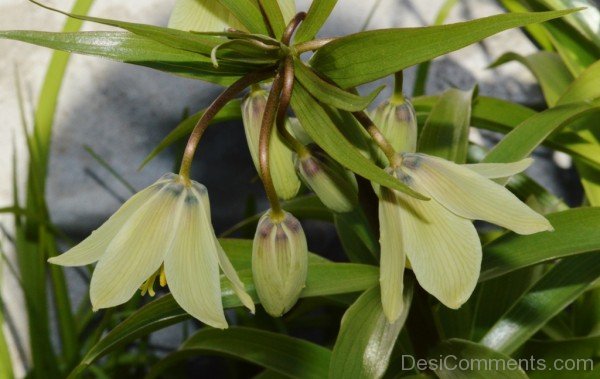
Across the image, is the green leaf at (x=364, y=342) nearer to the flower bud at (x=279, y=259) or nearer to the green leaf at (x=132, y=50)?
the flower bud at (x=279, y=259)

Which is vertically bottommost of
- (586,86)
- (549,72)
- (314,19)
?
(314,19)

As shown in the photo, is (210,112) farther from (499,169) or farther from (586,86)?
(586,86)

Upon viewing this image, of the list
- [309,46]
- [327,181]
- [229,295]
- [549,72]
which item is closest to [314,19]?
[309,46]

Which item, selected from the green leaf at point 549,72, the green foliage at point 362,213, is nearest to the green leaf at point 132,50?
the green foliage at point 362,213

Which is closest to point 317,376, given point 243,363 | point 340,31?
point 243,363

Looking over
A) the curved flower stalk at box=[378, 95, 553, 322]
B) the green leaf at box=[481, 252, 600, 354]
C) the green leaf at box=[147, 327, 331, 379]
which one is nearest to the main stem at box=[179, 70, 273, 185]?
the curved flower stalk at box=[378, 95, 553, 322]
